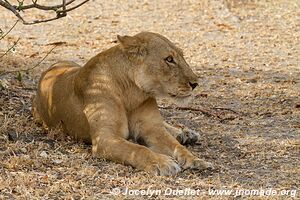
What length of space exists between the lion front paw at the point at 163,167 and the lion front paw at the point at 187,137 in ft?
2.90

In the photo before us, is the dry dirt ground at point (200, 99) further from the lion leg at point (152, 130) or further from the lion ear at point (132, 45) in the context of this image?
the lion ear at point (132, 45)

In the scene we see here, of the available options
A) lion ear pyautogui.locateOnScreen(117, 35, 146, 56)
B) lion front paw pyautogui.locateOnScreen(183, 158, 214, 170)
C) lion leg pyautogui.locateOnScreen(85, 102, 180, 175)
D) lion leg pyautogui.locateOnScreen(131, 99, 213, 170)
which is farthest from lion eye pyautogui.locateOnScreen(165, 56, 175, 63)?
lion front paw pyautogui.locateOnScreen(183, 158, 214, 170)

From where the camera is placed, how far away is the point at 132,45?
16.0 feet

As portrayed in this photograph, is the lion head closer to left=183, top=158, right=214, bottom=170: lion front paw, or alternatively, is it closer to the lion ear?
the lion ear

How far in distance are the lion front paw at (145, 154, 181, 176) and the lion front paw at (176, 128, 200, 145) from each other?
2.90ft

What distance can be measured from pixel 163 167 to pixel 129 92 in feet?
2.49

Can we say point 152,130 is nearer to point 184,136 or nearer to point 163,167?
point 184,136

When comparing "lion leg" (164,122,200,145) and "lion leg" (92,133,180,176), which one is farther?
"lion leg" (164,122,200,145)

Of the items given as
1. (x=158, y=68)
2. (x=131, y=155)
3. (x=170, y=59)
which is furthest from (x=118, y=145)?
(x=170, y=59)

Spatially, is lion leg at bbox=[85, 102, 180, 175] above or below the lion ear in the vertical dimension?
below

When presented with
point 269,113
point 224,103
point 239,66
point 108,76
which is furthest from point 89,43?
point 108,76

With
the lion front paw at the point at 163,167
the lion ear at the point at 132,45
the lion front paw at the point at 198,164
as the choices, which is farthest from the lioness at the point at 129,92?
the lion front paw at the point at 163,167

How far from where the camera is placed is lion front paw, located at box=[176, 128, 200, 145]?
5219 mm

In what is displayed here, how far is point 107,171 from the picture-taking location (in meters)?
4.32
